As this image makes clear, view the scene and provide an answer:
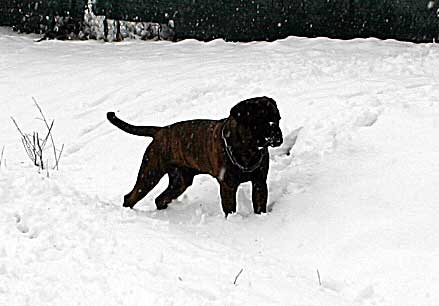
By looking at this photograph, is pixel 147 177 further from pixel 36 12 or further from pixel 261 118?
pixel 36 12

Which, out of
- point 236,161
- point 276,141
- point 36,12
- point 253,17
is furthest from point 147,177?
point 36,12

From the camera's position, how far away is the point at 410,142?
6191mm

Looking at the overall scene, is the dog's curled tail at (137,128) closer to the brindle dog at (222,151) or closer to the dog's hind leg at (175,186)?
the brindle dog at (222,151)

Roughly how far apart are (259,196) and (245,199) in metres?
0.52

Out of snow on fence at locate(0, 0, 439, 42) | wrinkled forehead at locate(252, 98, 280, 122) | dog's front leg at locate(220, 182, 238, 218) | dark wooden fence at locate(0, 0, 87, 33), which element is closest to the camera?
wrinkled forehead at locate(252, 98, 280, 122)

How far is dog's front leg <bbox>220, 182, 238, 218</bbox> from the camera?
5598 millimetres

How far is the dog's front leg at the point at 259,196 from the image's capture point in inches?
223

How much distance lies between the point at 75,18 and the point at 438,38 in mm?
6840

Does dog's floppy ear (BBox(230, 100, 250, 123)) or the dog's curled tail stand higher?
dog's floppy ear (BBox(230, 100, 250, 123))

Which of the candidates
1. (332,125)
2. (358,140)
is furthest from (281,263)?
(332,125)

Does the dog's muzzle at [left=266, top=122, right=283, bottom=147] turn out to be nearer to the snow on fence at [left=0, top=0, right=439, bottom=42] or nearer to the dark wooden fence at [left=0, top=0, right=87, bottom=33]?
the snow on fence at [left=0, top=0, right=439, bottom=42]

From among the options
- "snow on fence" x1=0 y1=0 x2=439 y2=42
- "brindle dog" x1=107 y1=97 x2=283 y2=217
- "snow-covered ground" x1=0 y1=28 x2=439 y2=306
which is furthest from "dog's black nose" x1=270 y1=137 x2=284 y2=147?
"snow on fence" x1=0 y1=0 x2=439 y2=42

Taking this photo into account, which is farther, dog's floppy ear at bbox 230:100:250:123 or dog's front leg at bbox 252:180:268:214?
dog's front leg at bbox 252:180:268:214

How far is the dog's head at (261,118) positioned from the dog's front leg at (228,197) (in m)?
0.48
